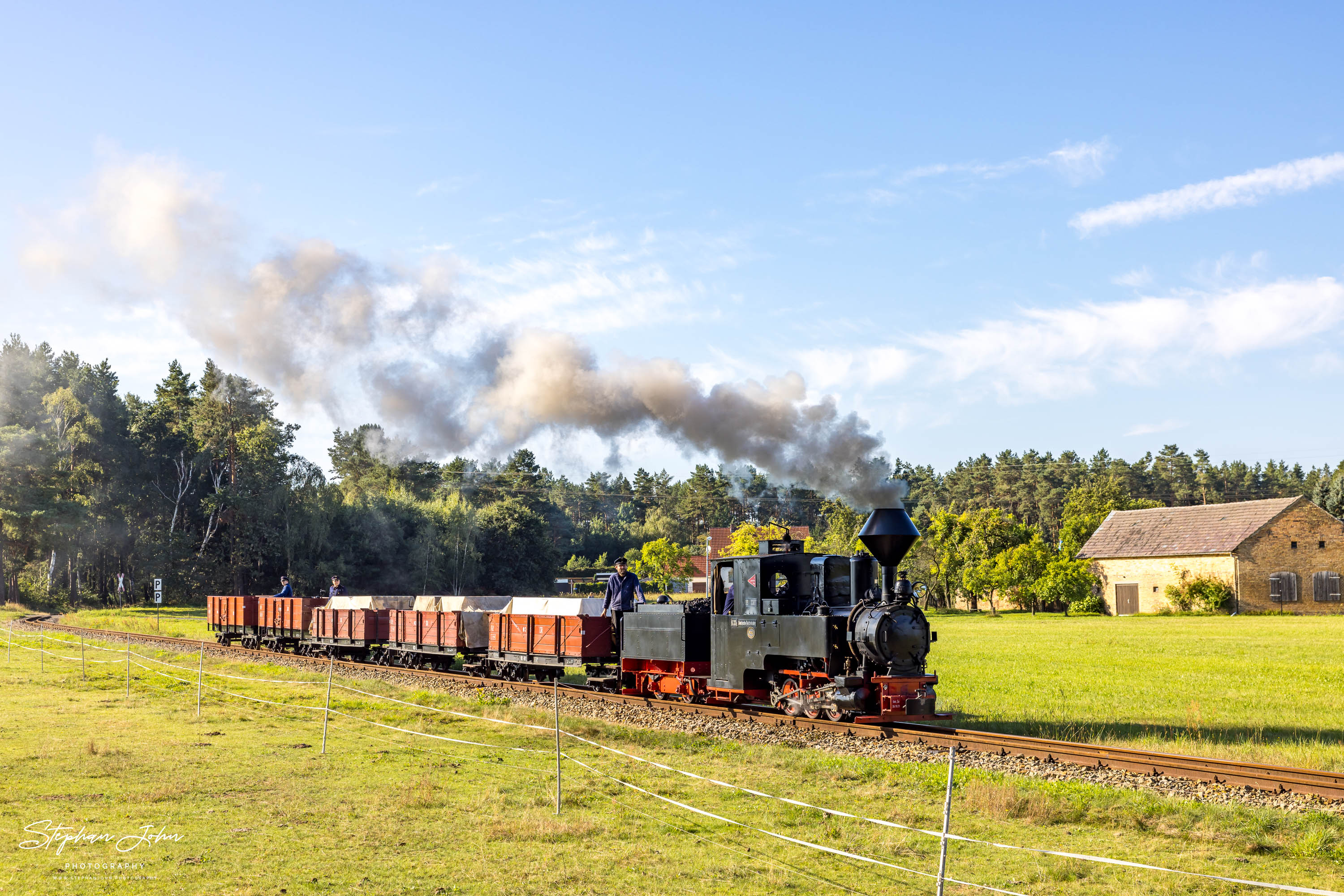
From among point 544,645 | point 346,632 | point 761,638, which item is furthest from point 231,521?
point 761,638

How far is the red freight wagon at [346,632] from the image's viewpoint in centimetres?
2919

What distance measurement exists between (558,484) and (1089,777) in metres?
170

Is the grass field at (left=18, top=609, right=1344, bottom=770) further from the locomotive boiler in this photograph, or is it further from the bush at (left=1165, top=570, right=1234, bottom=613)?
the bush at (left=1165, top=570, right=1234, bottom=613)

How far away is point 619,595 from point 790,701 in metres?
5.50

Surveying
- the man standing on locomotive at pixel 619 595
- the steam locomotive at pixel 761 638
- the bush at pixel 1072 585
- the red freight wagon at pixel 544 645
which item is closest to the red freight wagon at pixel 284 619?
the steam locomotive at pixel 761 638

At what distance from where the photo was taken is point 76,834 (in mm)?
9320

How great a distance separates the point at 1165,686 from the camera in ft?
73.5

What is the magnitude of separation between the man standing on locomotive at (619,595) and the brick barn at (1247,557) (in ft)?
151

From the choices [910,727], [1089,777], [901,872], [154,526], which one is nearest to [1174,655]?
[910,727]

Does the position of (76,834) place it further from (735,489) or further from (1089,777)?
(735,489)

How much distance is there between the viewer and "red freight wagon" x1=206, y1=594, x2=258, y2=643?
120 ft
